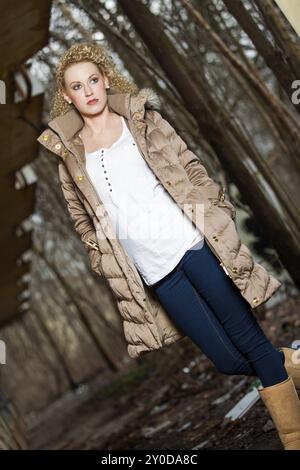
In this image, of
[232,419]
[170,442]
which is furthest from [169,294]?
[170,442]

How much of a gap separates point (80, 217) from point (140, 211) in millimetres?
504

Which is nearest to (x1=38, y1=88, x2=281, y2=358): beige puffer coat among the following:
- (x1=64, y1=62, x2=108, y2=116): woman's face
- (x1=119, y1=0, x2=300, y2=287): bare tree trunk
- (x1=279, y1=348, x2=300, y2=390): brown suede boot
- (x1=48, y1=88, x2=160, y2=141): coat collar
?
(x1=48, y1=88, x2=160, y2=141): coat collar

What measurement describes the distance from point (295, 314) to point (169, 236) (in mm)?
8207

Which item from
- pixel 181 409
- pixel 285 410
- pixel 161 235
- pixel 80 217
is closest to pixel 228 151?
pixel 80 217

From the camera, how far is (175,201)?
3.68 meters

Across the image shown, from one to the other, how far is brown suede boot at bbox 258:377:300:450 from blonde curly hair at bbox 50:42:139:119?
1580mm

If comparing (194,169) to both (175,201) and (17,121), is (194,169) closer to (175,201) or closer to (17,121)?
(175,201)

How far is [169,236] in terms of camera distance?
12.0 ft

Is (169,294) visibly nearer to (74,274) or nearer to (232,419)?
(232,419)

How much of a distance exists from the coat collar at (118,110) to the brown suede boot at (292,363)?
131cm

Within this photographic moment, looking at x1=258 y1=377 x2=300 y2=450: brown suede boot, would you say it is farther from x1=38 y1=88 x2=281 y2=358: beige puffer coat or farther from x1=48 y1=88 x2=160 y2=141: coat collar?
x1=48 y1=88 x2=160 y2=141: coat collar

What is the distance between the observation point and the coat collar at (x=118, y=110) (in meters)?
3.79

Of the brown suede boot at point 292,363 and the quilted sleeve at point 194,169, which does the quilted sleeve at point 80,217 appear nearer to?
the quilted sleeve at point 194,169

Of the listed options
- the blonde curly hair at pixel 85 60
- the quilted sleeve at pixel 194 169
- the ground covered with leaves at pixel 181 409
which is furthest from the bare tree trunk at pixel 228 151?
the quilted sleeve at pixel 194 169
